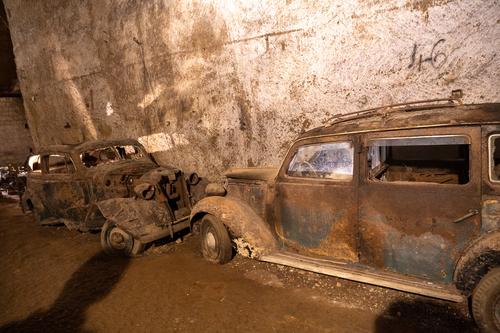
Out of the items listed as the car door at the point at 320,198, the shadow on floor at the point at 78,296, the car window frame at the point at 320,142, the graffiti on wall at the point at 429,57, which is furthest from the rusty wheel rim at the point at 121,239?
the graffiti on wall at the point at 429,57

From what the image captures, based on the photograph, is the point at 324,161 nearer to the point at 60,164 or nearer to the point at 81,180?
the point at 81,180

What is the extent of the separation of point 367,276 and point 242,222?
4.92ft

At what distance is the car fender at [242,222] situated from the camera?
3602mm

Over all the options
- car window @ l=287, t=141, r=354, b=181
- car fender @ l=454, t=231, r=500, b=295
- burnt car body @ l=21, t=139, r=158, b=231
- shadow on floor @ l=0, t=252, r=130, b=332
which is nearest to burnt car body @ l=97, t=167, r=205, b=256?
shadow on floor @ l=0, t=252, r=130, b=332

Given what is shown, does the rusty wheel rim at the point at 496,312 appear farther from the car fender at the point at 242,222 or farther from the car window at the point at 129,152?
the car window at the point at 129,152

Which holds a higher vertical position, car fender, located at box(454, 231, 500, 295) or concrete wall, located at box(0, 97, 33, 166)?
concrete wall, located at box(0, 97, 33, 166)

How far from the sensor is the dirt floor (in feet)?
9.48

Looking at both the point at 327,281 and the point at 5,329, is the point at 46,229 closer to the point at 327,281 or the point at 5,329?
the point at 5,329

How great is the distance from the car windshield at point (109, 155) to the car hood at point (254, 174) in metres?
2.84

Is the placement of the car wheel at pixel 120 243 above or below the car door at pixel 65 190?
below

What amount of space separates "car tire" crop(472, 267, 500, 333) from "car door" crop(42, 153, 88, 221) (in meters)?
5.50

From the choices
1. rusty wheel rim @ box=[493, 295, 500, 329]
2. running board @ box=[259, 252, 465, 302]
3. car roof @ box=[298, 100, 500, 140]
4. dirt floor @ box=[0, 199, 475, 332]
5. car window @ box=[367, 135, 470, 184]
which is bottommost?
dirt floor @ box=[0, 199, 475, 332]

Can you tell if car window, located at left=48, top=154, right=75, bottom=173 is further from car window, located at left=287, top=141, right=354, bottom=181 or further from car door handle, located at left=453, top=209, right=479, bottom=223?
car door handle, located at left=453, top=209, right=479, bottom=223

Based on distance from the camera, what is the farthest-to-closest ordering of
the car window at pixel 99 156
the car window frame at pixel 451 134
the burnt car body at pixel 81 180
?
1. the car window at pixel 99 156
2. the burnt car body at pixel 81 180
3. the car window frame at pixel 451 134
